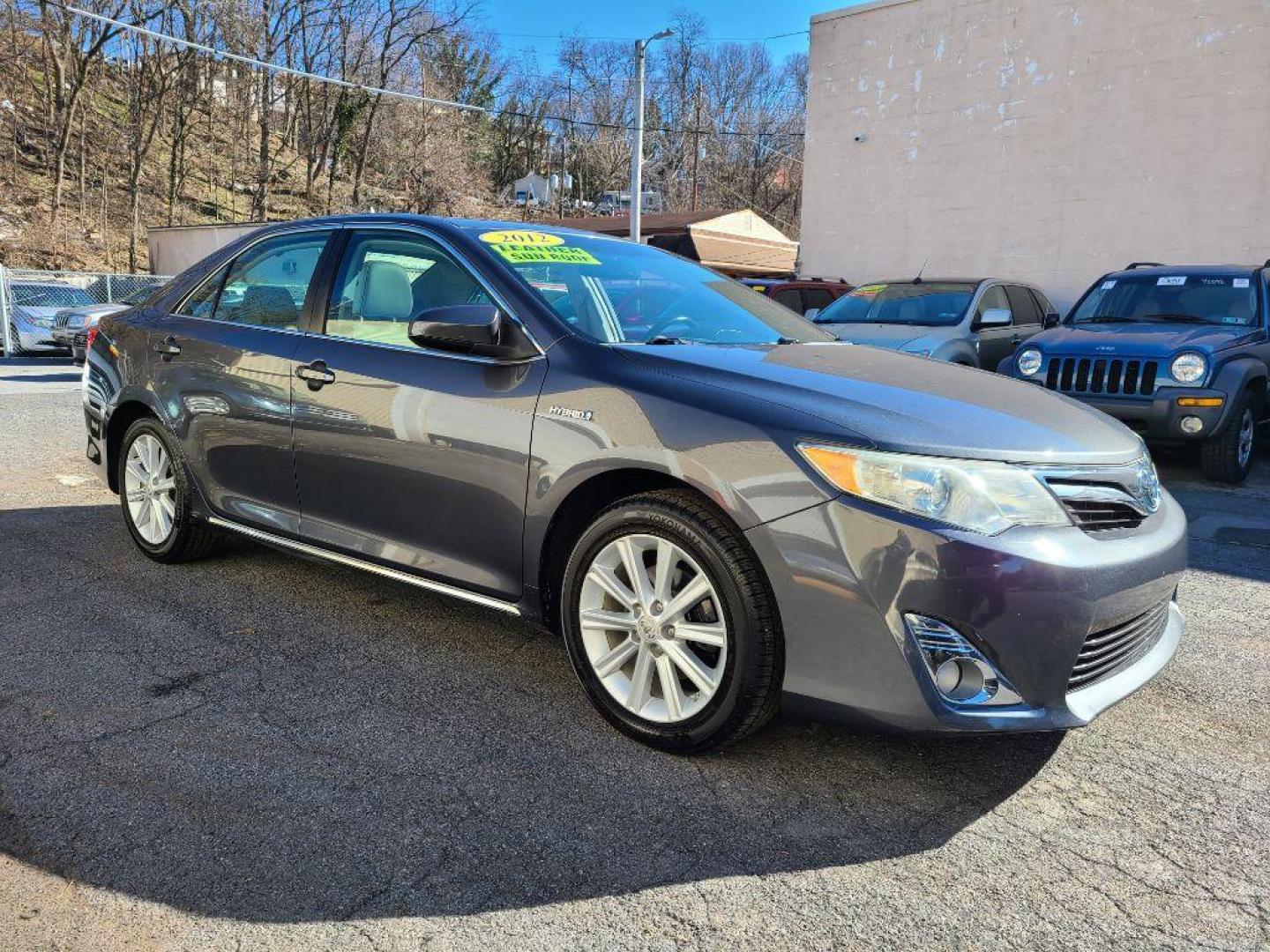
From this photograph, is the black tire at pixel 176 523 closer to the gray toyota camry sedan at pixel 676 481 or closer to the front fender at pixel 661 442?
the gray toyota camry sedan at pixel 676 481

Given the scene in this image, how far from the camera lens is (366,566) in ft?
11.6

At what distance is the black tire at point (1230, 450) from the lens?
7.13 metres

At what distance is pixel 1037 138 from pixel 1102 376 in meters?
11.9

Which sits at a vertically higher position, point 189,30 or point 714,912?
point 189,30

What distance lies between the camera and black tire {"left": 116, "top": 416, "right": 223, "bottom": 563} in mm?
4289

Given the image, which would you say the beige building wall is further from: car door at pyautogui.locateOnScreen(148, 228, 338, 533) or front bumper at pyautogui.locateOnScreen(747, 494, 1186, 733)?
car door at pyautogui.locateOnScreen(148, 228, 338, 533)

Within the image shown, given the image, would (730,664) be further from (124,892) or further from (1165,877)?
(124,892)

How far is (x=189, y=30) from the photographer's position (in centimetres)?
3103

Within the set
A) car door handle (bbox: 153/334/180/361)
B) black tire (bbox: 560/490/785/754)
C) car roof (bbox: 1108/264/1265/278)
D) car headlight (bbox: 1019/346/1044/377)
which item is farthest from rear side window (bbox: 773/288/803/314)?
black tire (bbox: 560/490/785/754)

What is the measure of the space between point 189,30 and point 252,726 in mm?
34691

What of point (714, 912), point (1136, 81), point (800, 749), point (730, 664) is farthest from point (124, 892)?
point (1136, 81)

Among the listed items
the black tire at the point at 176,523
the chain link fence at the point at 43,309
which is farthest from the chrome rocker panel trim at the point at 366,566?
the chain link fence at the point at 43,309

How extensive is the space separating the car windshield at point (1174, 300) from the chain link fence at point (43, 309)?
1471 centimetres

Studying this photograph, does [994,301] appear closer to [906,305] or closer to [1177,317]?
[906,305]
